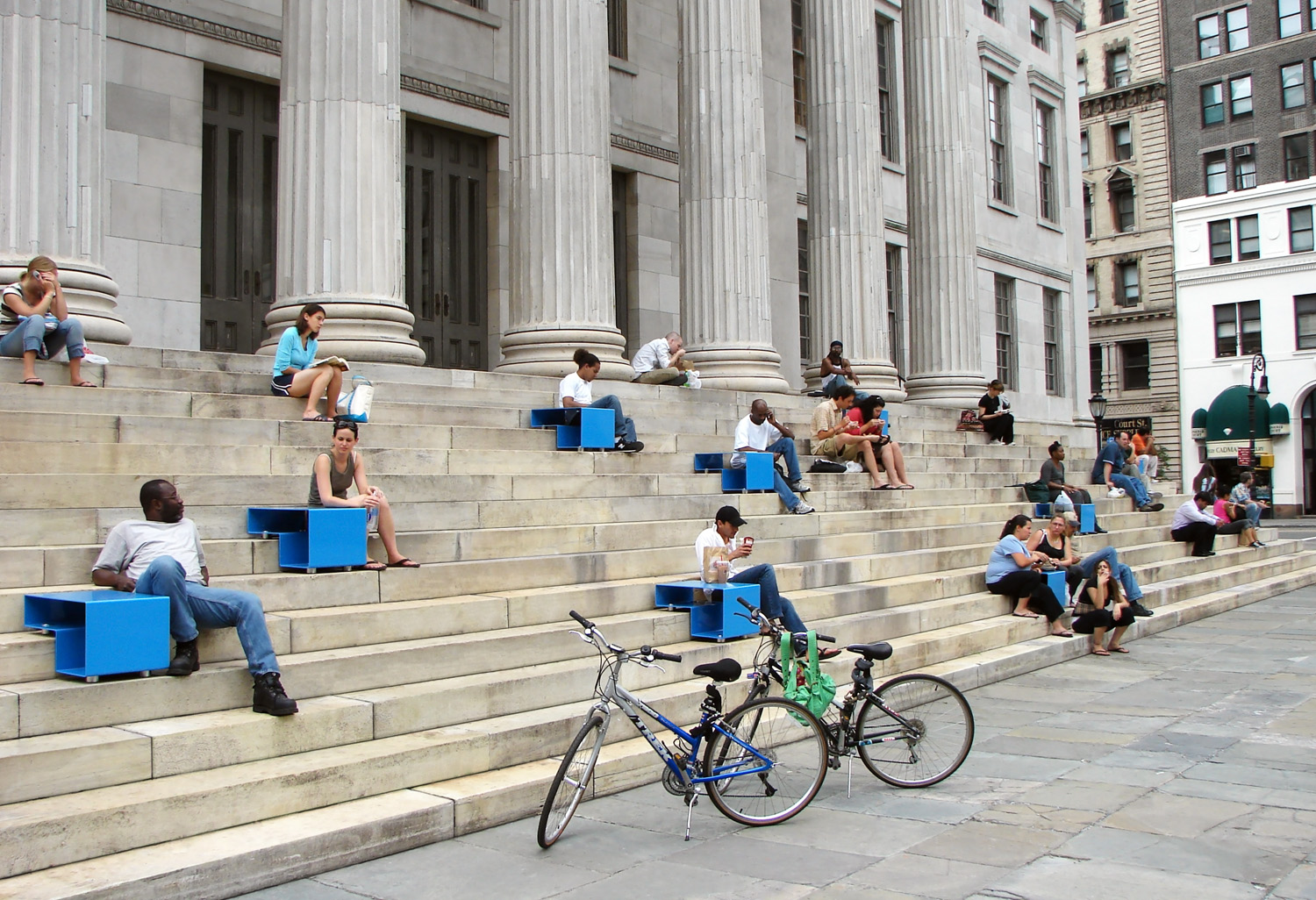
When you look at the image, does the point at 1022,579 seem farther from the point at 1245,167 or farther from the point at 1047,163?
the point at 1245,167

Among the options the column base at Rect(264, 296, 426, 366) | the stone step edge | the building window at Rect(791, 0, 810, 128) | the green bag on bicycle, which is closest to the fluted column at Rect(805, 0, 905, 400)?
the building window at Rect(791, 0, 810, 128)

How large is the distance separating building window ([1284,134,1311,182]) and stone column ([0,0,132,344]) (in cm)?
5587

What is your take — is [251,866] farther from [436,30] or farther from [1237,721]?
[436,30]

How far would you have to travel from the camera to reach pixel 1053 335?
114 feet

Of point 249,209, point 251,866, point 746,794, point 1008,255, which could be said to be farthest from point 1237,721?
point 1008,255

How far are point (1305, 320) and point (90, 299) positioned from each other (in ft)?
177

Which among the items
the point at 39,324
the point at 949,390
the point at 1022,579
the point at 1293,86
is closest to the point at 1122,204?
the point at 1293,86

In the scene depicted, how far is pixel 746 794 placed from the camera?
7.12 metres

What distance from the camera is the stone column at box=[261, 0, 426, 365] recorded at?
42.3 feet

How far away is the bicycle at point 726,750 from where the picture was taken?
266 inches

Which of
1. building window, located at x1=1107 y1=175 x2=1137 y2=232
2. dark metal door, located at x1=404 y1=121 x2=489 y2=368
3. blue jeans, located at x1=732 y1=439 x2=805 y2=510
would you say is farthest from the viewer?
building window, located at x1=1107 y1=175 x2=1137 y2=232

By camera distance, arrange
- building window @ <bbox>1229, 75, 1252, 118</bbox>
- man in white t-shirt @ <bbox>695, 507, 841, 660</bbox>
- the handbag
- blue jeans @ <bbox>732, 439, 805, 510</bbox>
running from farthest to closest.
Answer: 1. building window @ <bbox>1229, 75, 1252, 118</bbox>
2. blue jeans @ <bbox>732, 439, 805, 510</bbox>
3. the handbag
4. man in white t-shirt @ <bbox>695, 507, 841, 660</bbox>

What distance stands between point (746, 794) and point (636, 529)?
4.86 metres

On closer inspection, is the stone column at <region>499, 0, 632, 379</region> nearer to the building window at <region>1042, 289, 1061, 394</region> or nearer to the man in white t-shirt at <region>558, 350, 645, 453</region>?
the man in white t-shirt at <region>558, 350, 645, 453</region>
